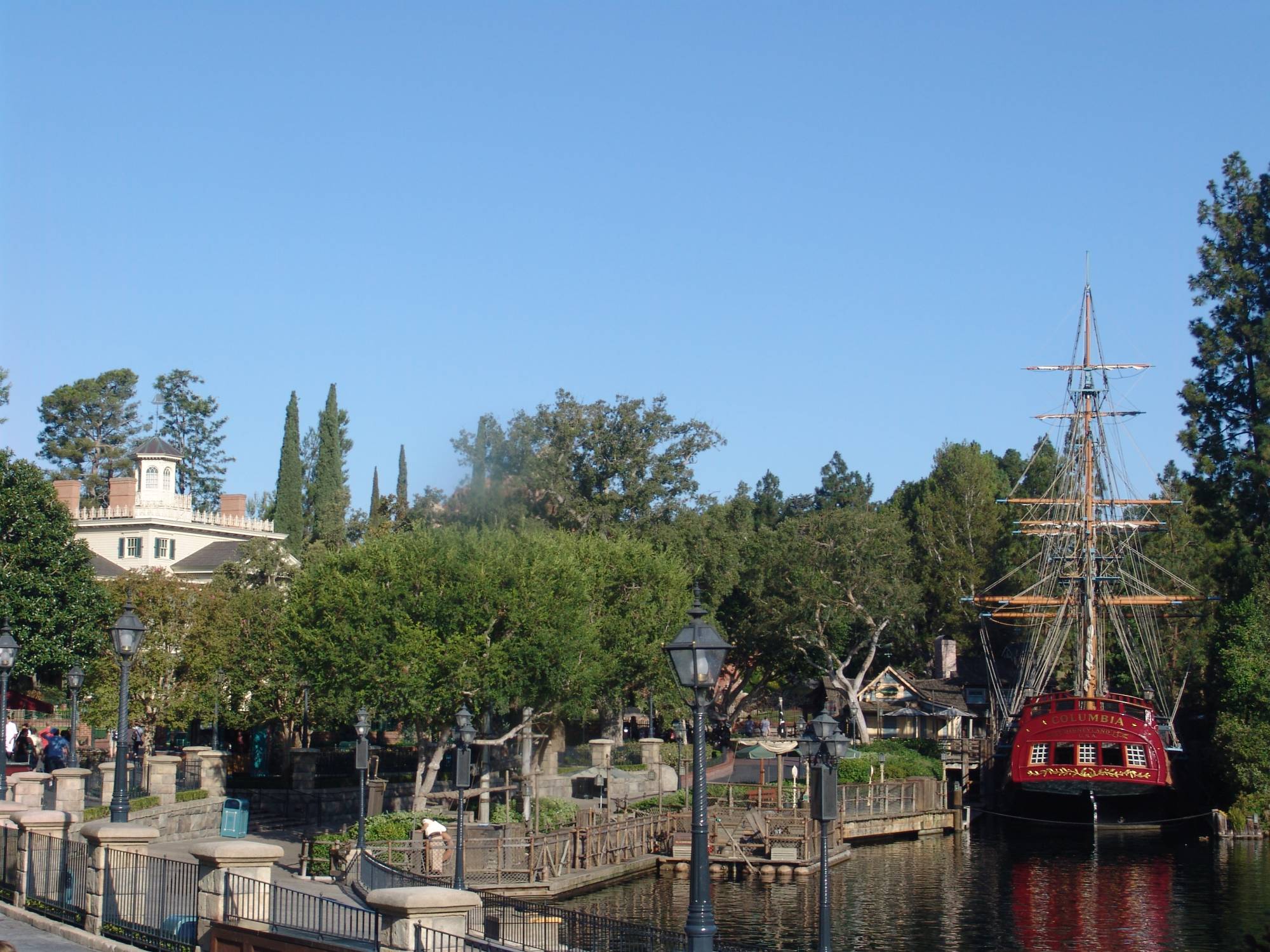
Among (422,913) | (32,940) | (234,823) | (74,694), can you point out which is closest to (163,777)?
(234,823)

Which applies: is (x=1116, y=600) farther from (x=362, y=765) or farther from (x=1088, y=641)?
(x=362, y=765)

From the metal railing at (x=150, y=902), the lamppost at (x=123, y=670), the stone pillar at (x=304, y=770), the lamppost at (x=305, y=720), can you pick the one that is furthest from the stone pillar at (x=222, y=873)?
the lamppost at (x=305, y=720)

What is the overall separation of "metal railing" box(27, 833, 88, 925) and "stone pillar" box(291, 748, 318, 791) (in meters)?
23.2

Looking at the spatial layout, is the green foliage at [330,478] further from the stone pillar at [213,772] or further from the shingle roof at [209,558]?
the stone pillar at [213,772]

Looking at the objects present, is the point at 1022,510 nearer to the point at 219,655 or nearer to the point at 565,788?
the point at 565,788

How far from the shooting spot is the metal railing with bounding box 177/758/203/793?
1718 inches

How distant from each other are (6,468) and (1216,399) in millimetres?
49615

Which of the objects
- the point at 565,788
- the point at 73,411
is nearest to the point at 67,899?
the point at 565,788

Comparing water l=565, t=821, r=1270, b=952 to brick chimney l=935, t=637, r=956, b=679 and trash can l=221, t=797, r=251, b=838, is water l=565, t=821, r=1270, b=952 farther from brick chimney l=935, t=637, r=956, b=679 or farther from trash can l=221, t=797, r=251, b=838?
brick chimney l=935, t=637, r=956, b=679

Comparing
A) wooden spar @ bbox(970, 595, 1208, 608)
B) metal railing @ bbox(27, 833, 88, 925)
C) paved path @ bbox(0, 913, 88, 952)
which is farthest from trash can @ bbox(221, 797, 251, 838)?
wooden spar @ bbox(970, 595, 1208, 608)

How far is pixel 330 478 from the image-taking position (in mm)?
93750

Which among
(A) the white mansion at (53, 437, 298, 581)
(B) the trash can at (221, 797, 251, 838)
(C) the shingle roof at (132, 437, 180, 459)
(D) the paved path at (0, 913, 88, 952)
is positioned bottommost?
(B) the trash can at (221, 797, 251, 838)

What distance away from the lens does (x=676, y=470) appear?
76.2 metres

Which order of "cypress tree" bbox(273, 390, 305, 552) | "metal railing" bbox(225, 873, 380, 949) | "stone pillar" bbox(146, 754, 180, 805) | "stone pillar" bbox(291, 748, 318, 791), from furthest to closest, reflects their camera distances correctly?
"cypress tree" bbox(273, 390, 305, 552) < "stone pillar" bbox(291, 748, 318, 791) < "stone pillar" bbox(146, 754, 180, 805) < "metal railing" bbox(225, 873, 380, 949)
